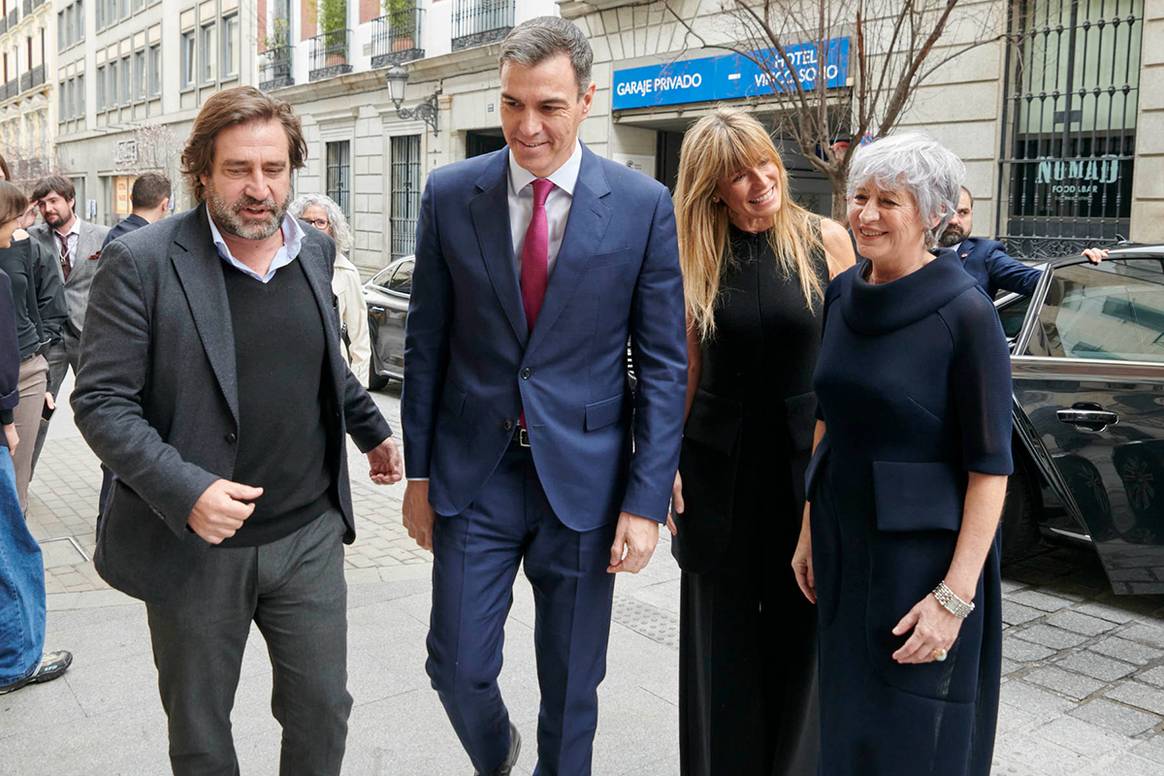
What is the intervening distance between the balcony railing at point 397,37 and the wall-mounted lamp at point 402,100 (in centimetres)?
Answer: 70

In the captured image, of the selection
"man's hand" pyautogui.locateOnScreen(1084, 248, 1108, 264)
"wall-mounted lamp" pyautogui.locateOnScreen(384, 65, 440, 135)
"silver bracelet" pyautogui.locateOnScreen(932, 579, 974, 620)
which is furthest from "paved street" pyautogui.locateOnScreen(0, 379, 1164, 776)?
"wall-mounted lamp" pyautogui.locateOnScreen(384, 65, 440, 135)

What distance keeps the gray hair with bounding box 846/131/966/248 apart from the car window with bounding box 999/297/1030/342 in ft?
11.5

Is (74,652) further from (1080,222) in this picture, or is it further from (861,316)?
(1080,222)

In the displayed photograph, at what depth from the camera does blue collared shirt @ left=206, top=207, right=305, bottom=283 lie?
2.67 metres

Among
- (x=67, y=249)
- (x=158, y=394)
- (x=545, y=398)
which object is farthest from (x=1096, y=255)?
(x=67, y=249)

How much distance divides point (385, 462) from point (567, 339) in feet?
2.17

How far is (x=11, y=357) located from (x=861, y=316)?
338 centimetres

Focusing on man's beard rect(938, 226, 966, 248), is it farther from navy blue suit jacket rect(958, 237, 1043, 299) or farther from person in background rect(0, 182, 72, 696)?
person in background rect(0, 182, 72, 696)

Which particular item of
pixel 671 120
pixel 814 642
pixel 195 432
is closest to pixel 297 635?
pixel 195 432

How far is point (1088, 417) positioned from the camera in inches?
204

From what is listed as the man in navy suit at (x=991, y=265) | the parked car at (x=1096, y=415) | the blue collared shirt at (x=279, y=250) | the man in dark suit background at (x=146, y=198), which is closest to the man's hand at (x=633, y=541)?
the blue collared shirt at (x=279, y=250)

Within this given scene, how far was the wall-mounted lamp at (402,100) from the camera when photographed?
21.9m

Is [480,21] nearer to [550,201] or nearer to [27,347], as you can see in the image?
[27,347]

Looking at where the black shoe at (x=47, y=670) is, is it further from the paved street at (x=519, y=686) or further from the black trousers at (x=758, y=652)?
the black trousers at (x=758, y=652)
